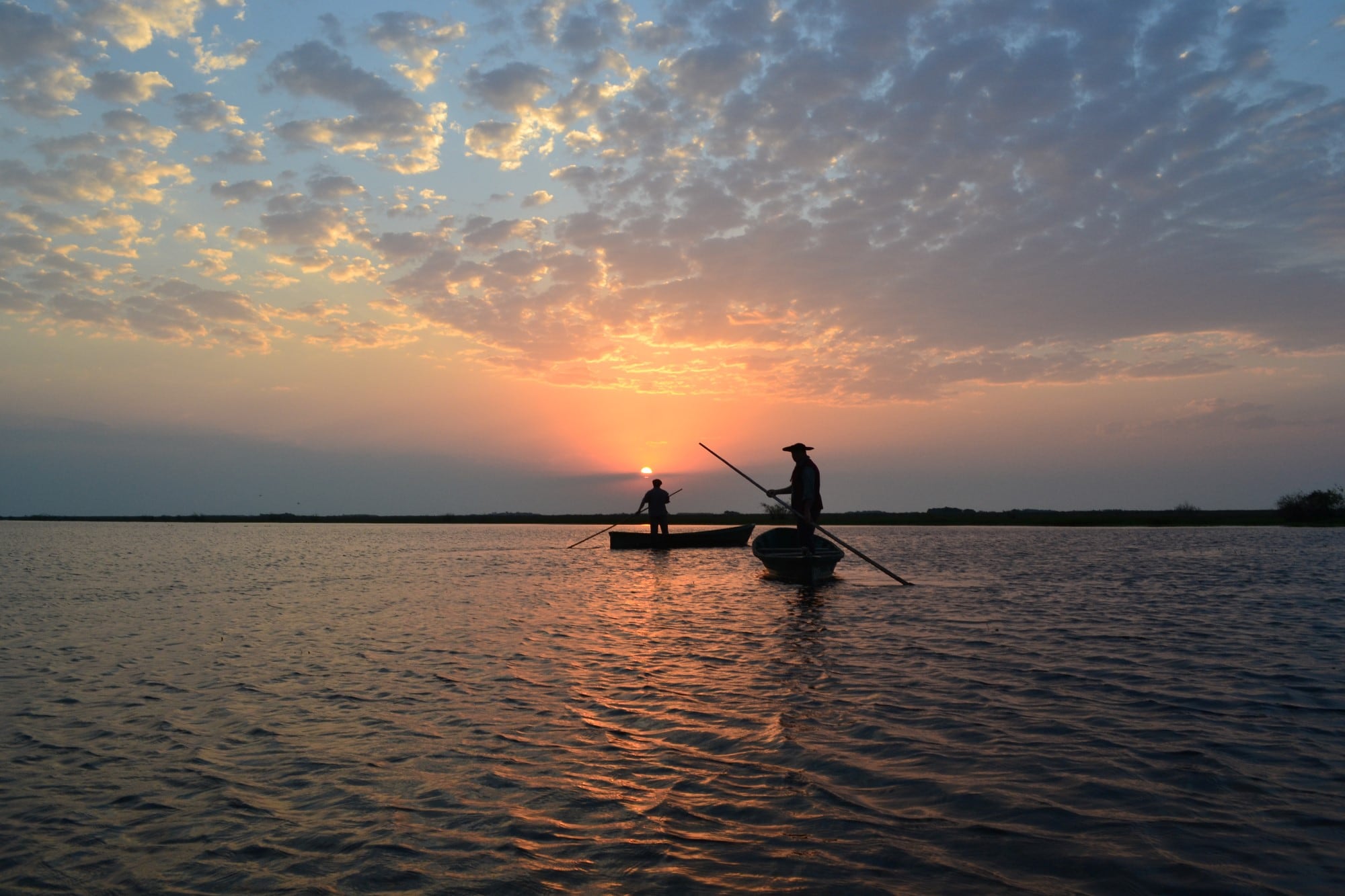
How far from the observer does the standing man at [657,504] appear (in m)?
37.8

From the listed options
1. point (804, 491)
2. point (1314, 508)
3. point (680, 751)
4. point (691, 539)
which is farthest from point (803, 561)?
point (1314, 508)

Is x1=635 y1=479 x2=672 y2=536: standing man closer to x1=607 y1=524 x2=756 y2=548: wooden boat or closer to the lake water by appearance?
x1=607 y1=524 x2=756 y2=548: wooden boat

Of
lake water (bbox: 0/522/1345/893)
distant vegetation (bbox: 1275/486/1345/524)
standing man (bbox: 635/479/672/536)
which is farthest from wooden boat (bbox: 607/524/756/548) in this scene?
distant vegetation (bbox: 1275/486/1345/524)

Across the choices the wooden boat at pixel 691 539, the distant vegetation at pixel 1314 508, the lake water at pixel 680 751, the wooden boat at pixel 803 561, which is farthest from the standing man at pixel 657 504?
the distant vegetation at pixel 1314 508

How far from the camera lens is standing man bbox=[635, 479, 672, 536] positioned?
3784 centimetres

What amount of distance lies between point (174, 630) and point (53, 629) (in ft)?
7.91

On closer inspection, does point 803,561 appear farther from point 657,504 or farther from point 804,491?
point 657,504

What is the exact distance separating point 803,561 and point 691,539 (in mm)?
19171

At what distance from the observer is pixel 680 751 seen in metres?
6.91

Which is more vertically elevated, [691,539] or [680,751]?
[691,539]

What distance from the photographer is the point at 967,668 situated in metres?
10.5

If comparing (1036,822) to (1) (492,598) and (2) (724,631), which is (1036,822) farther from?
(1) (492,598)

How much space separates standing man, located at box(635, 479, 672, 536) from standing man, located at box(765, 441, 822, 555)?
1493 centimetres

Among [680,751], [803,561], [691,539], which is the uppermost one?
[803,561]
